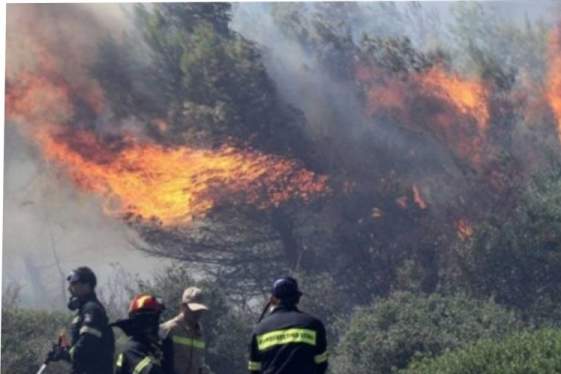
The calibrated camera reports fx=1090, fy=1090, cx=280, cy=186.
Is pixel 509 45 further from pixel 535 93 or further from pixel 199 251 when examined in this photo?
pixel 199 251

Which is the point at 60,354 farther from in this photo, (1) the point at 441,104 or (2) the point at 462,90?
(2) the point at 462,90

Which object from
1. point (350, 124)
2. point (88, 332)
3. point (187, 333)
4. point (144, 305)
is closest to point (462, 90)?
point (350, 124)

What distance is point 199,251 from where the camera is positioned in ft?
106

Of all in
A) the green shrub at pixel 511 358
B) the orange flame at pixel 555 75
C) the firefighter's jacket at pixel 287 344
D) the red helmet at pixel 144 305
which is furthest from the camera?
the orange flame at pixel 555 75

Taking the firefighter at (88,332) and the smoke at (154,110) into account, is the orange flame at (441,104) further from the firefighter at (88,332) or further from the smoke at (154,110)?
the firefighter at (88,332)

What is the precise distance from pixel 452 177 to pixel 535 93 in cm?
342

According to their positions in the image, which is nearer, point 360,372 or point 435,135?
point 360,372

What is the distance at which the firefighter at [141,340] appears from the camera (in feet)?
28.9

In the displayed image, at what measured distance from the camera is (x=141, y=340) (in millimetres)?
9203

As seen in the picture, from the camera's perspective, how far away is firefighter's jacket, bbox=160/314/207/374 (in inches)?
436

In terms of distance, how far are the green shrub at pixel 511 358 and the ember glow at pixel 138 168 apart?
1691 centimetres

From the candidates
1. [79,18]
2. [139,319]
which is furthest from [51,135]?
[139,319]

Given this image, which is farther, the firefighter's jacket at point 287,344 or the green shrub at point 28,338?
the green shrub at point 28,338

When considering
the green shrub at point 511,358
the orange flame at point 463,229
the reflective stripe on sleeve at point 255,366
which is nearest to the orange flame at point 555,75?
the orange flame at point 463,229
